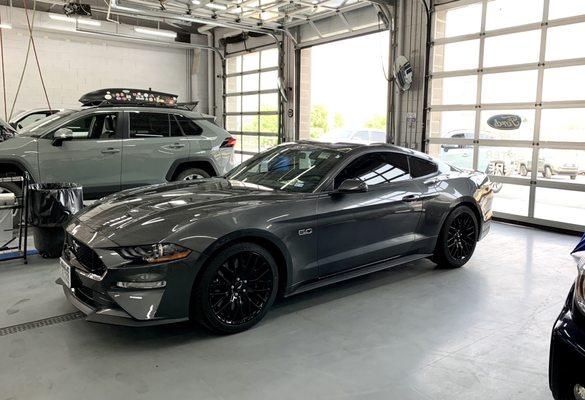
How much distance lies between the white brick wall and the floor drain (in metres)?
11.2

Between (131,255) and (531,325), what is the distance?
293 cm

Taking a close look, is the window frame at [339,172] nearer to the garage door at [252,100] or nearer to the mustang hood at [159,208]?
the mustang hood at [159,208]

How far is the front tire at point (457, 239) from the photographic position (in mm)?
4664

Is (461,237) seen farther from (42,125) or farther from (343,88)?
(343,88)

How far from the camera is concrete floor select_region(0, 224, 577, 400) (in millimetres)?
2604

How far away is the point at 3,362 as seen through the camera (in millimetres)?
2834

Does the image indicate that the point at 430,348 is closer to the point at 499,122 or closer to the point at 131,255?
the point at 131,255

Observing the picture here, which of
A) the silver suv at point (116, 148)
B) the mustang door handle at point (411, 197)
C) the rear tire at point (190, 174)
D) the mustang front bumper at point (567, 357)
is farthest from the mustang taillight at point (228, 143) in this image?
the mustang front bumper at point (567, 357)

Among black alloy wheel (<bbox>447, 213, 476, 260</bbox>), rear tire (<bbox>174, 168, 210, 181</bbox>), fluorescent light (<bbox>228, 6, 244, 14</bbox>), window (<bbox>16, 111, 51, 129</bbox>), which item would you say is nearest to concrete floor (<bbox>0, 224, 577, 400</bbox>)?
black alloy wheel (<bbox>447, 213, 476, 260</bbox>)

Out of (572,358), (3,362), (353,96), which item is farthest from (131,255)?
(353,96)

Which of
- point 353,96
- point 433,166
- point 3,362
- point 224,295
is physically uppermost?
point 353,96

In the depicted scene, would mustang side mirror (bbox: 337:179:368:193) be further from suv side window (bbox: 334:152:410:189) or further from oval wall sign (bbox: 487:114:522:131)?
oval wall sign (bbox: 487:114:522:131)

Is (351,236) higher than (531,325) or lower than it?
higher

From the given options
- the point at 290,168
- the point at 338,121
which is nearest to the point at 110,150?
the point at 290,168
